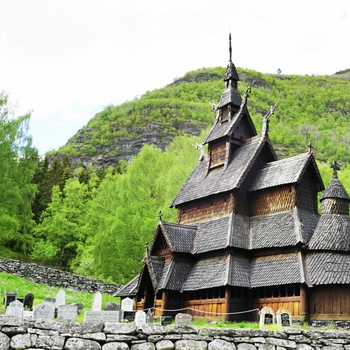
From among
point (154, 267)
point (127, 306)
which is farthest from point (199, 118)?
point (127, 306)

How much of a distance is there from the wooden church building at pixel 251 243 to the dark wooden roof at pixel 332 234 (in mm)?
48

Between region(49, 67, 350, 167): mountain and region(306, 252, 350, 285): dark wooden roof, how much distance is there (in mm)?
89769

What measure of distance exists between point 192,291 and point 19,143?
80.4ft

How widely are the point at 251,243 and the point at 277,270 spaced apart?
2.44 meters

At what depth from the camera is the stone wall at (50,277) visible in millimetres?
34844

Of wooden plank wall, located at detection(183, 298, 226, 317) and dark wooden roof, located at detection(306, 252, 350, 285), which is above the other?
dark wooden roof, located at detection(306, 252, 350, 285)

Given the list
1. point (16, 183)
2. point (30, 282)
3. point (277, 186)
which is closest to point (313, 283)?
point (277, 186)

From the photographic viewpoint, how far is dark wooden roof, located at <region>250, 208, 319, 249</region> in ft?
83.5

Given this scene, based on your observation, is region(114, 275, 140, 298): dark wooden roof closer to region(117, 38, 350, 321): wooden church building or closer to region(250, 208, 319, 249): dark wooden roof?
region(117, 38, 350, 321): wooden church building

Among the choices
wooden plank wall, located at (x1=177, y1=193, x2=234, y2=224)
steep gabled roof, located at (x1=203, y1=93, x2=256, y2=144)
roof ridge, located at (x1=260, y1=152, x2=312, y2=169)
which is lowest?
wooden plank wall, located at (x1=177, y1=193, x2=234, y2=224)

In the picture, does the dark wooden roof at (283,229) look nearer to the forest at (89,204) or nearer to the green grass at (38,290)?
the green grass at (38,290)

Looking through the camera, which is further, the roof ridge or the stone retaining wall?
the roof ridge

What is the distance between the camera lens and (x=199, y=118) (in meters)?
146

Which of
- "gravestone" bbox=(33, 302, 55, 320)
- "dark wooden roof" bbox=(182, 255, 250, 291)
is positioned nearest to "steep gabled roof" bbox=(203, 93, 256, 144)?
"dark wooden roof" bbox=(182, 255, 250, 291)
